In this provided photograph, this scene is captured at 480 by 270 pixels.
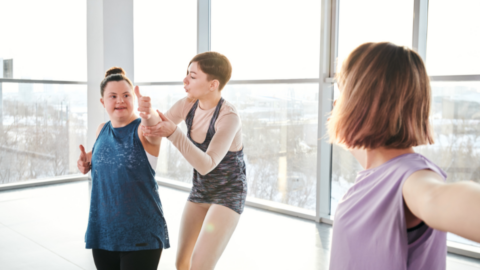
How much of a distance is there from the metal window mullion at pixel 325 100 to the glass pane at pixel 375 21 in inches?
3.9

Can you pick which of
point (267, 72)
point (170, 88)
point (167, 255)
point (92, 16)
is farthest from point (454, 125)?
point (92, 16)

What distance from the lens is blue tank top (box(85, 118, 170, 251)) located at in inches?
65.0

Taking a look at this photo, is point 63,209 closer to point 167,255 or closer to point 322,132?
point 167,255

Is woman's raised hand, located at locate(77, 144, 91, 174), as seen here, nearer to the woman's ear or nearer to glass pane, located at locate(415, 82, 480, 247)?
the woman's ear

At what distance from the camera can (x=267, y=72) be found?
4.82 m

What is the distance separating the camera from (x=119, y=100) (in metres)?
1.84

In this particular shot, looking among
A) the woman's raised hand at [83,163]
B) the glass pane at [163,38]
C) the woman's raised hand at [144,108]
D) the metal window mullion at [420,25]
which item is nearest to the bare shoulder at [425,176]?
the woman's raised hand at [144,108]

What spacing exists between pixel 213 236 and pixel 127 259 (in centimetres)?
47

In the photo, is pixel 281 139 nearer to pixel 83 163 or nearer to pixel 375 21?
pixel 375 21

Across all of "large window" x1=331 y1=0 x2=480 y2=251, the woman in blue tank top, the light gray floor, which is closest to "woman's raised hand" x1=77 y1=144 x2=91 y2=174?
the woman in blue tank top

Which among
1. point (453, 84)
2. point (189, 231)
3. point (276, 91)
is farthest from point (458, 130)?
point (189, 231)

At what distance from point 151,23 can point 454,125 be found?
188 inches

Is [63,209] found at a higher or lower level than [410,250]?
lower

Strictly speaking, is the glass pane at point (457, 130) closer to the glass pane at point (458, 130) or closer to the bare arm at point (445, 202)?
the glass pane at point (458, 130)
